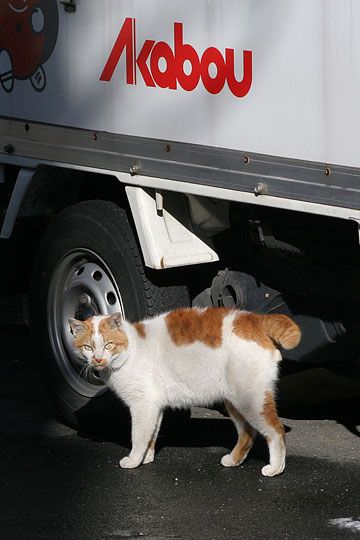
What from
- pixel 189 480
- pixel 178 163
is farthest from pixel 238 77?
pixel 189 480

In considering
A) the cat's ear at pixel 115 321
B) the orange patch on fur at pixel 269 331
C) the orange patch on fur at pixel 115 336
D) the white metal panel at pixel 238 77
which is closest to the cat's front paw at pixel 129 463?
the orange patch on fur at pixel 115 336

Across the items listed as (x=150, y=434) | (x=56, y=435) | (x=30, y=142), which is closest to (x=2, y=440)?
(x=56, y=435)

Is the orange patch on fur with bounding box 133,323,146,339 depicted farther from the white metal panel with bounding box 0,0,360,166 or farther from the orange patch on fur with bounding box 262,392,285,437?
the white metal panel with bounding box 0,0,360,166

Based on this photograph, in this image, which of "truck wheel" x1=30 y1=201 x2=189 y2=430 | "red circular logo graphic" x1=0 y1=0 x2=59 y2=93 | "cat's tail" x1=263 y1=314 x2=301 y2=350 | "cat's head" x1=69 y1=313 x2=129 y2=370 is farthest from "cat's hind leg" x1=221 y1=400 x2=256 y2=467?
"red circular logo graphic" x1=0 y1=0 x2=59 y2=93

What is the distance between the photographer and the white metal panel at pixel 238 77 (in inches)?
188

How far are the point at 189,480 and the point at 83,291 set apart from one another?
1.28 m

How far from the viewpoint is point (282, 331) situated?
18.2 feet

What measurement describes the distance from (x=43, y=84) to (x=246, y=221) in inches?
52.2

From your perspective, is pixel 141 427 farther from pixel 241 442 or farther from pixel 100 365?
pixel 241 442

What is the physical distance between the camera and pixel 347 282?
5.51 meters

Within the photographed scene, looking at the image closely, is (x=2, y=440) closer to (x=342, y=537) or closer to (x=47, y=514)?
(x=47, y=514)

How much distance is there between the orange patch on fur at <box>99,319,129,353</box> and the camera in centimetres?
580

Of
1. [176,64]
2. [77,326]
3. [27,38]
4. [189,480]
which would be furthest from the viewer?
[27,38]

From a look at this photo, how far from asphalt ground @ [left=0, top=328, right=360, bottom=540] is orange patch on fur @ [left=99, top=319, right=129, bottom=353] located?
592 mm
